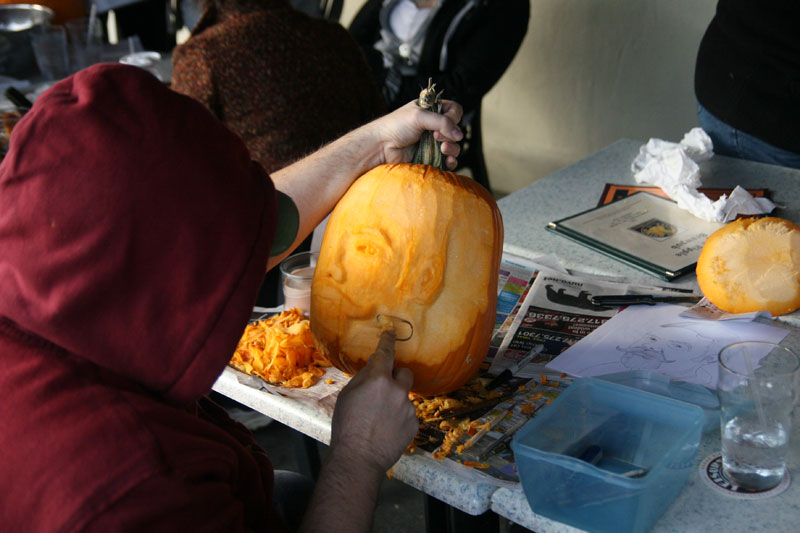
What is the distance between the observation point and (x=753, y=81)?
177cm

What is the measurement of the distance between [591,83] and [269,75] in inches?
74.1

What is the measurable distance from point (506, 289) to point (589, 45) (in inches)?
90.7

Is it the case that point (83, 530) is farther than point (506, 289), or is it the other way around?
point (506, 289)

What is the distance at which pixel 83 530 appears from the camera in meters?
0.64

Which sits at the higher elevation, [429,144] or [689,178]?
[429,144]

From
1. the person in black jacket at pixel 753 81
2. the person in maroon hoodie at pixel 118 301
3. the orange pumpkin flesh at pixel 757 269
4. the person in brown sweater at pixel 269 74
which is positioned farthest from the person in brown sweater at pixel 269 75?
the person in maroon hoodie at pixel 118 301

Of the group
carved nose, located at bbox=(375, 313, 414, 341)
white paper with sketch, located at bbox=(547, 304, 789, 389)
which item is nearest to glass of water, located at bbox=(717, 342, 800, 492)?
white paper with sketch, located at bbox=(547, 304, 789, 389)

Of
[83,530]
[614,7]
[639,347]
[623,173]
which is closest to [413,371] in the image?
[639,347]

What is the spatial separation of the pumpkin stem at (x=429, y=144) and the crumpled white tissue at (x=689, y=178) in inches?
29.0

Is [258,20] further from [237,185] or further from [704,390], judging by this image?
[704,390]

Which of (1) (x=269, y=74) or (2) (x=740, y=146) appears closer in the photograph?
(2) (x=740, y=146)

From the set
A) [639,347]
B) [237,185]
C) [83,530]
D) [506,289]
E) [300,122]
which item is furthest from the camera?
[300,122]

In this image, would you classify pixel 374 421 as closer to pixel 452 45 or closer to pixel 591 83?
pixel 452 45

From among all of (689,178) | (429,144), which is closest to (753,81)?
(689,178)
